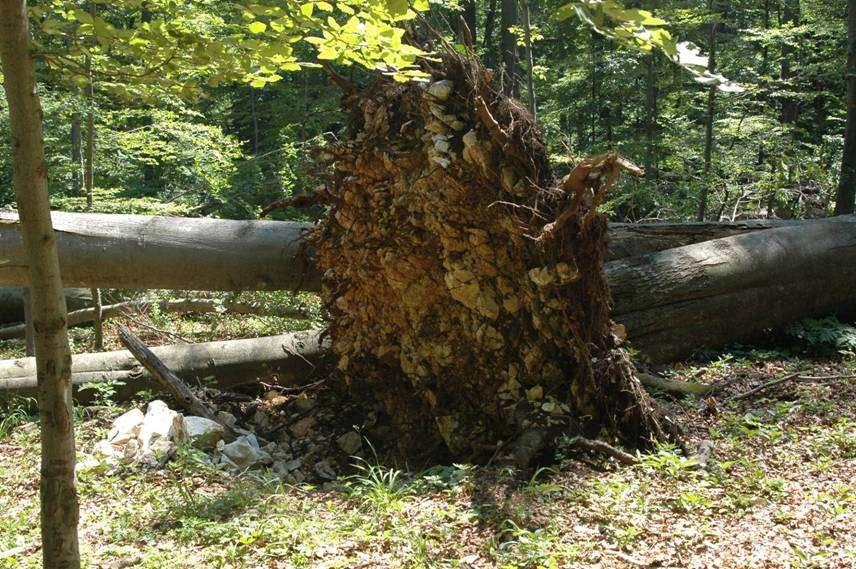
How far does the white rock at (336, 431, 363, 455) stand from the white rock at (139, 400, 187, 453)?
3.76ft

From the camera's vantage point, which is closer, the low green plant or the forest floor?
the forest floor

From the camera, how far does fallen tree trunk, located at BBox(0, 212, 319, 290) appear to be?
580cm

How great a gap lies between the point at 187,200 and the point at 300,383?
296 inches

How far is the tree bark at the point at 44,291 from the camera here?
2074 millimetres

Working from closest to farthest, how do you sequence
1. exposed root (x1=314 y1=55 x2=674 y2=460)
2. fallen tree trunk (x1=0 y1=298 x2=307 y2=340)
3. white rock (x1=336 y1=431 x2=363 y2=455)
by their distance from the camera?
exposed root (x1=314 y1=55 x2=674 y2=460), white rock (x1=336 y1=431 x2=363 y2=455), fallen tree trunk (x1=0 y1=298 x2=307 y2=340)

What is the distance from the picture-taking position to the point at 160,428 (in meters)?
5.12

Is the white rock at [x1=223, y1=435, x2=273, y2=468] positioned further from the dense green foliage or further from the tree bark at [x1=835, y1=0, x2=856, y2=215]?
the tree bark at [x1=835, y1=0, x2=856, y2=215]

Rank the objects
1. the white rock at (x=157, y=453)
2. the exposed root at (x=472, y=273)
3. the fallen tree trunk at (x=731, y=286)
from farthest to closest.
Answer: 1. the fallen tree trunk at (x=731, y=286)
2. the white rock at (x=157, y=453)
3. the exposed root at (x=472, y=273)

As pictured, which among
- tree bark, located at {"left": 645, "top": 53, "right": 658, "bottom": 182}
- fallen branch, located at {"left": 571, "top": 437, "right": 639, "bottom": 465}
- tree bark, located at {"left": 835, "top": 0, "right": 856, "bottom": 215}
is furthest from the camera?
tree bark, located at {"left": 645, "top": 53, "right": 658, "bottom": 182}

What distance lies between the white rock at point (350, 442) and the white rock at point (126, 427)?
150 centimetres

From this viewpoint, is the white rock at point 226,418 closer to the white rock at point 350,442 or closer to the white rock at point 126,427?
the white rock at point 126,427

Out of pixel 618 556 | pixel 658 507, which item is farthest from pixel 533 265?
pixel 618 556

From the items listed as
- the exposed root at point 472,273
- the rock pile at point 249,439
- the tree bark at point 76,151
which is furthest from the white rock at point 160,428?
the tree bark at point 76,151

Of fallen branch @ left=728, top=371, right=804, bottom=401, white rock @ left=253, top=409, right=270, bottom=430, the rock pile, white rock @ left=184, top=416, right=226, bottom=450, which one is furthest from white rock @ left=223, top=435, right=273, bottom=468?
fallen branch @ left=728, top=371, right=804, bottom=401
